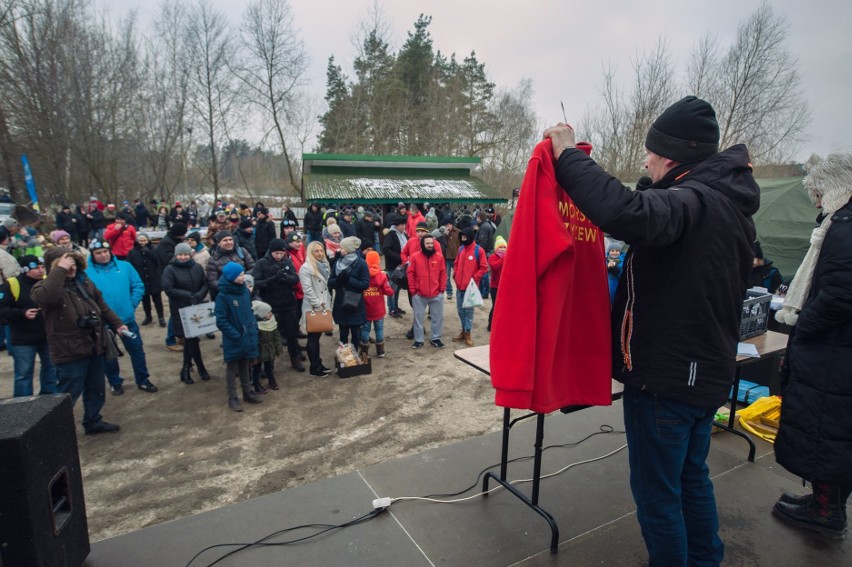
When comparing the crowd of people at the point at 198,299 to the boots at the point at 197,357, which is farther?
the boots at the point at 197,357

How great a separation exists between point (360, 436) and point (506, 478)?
226 centimetres

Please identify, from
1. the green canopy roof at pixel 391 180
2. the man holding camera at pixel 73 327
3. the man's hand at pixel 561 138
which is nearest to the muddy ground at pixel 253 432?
the man holding camera at pixel 73 327

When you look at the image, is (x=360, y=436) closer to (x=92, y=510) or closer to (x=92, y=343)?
(x=92, y=510)

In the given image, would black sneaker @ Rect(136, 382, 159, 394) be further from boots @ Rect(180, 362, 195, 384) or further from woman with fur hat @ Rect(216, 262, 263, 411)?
woman with fur hat @ Rect(216, 262, 263, 411)

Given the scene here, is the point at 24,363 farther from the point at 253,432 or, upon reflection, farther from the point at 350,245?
the point at 350,245

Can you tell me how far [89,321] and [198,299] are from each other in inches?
83.6

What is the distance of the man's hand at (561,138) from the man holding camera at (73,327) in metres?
4.81

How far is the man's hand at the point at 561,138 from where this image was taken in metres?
1.88

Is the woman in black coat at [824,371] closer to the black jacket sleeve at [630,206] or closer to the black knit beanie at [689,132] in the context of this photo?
the black knit beanie at [689,132]

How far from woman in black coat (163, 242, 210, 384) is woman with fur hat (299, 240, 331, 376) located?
59.4 inches

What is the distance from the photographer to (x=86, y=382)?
4.91 metres

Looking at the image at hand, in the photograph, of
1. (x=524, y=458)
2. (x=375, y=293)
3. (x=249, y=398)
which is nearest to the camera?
(x=524, y=458)

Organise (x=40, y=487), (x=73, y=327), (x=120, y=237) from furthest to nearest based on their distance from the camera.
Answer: (x=120, y=237), (x=73, y=327), (x=40, y=487)

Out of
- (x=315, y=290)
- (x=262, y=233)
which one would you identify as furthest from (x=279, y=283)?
(x=262, y=233)
